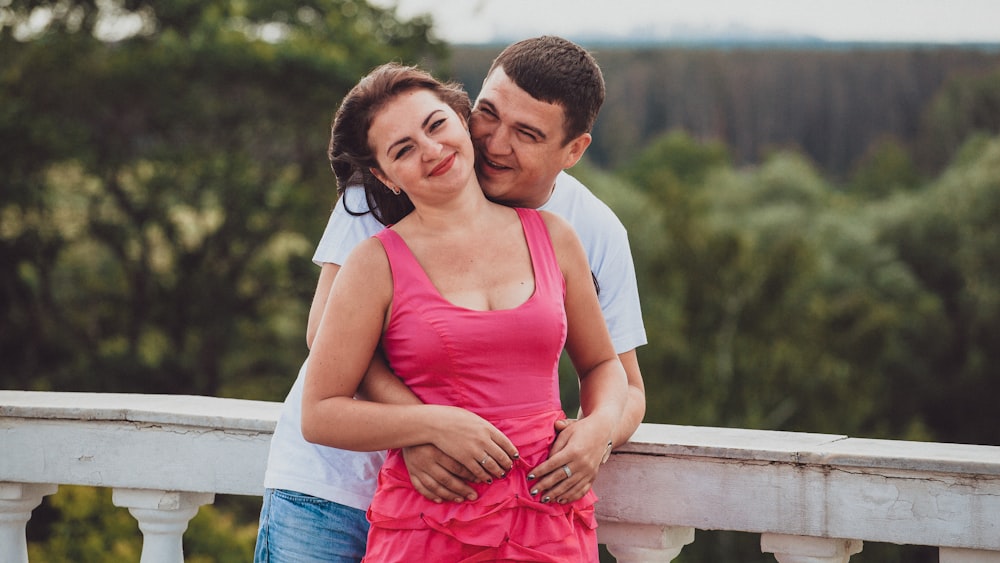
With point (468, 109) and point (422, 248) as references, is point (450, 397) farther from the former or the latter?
point (468, 109)

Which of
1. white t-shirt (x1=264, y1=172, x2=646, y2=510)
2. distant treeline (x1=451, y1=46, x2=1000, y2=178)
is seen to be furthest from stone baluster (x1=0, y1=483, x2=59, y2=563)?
distant treeline (x1=451, y1=46, x2=1000, y2=178)

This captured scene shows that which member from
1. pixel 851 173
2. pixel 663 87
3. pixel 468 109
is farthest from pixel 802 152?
pixel 468 109

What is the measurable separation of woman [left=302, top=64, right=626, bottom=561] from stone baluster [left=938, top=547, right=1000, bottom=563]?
64 centimetres

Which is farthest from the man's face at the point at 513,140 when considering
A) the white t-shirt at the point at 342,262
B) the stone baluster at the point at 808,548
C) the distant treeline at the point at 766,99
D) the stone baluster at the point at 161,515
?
the distant treeline at the point at 766,99

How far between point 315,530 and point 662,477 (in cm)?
67

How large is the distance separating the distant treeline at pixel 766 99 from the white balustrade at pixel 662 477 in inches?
1850

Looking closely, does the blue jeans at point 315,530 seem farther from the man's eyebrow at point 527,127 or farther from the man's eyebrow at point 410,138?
the man's eyebrow at point 527,127

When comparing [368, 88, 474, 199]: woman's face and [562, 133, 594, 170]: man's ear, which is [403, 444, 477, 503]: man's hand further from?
[562, 133, 594, 170]: man's ear

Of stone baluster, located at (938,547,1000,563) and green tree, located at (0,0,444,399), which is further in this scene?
green tree, located at (0,0,444,399)

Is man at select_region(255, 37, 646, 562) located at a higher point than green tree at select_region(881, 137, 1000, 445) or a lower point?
lower

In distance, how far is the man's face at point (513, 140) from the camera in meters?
2.24

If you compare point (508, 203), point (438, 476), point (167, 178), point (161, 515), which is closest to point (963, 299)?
point (167, 178)

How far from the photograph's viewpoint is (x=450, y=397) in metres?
1.94

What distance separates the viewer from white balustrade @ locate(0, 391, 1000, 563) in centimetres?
199
